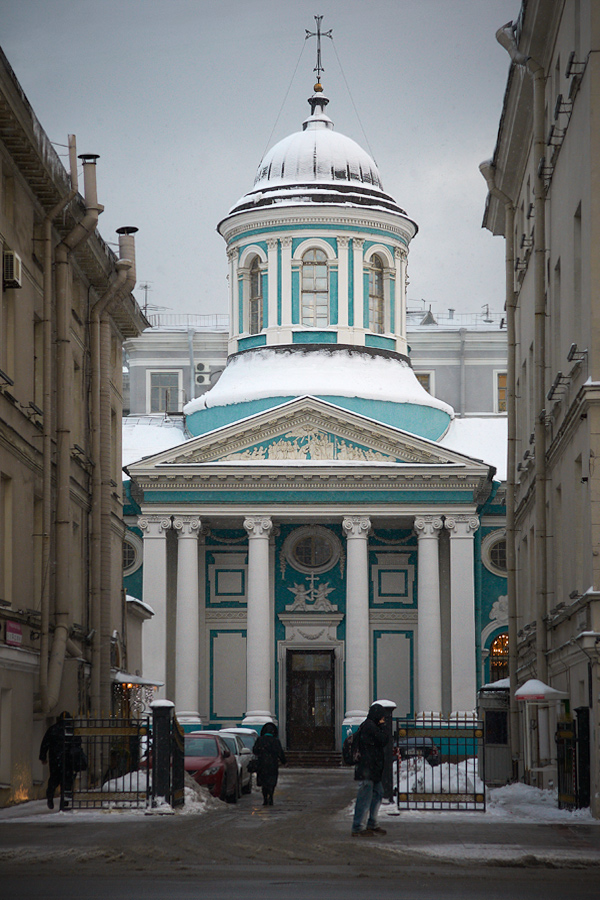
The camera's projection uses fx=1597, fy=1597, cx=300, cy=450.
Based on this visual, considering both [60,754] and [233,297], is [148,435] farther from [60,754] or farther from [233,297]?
[60,754]

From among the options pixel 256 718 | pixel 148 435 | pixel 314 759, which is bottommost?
pixel 314 759

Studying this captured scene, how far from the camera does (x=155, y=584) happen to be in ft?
173

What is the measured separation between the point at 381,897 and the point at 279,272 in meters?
47.4

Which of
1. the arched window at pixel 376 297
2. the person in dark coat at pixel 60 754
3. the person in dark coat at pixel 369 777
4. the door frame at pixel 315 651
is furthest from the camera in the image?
the arched window at pixel 376 297

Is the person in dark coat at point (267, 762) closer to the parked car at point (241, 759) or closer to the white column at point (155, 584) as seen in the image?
the parked car at point (241, 759)

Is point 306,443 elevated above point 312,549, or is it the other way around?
point 306,443

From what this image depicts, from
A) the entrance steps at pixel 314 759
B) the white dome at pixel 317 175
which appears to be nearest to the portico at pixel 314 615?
the entrance steps at pixel 314 759

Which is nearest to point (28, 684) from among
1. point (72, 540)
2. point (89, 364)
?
point (72, 540)

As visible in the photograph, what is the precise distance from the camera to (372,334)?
58969 mm

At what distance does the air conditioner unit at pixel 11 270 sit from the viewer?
2523 cm

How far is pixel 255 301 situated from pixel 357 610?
13958 mm

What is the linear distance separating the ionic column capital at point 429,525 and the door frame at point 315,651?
5.55 m

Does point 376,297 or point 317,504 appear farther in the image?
point 376,297

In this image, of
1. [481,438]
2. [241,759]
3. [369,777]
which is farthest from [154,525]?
[369,777]
